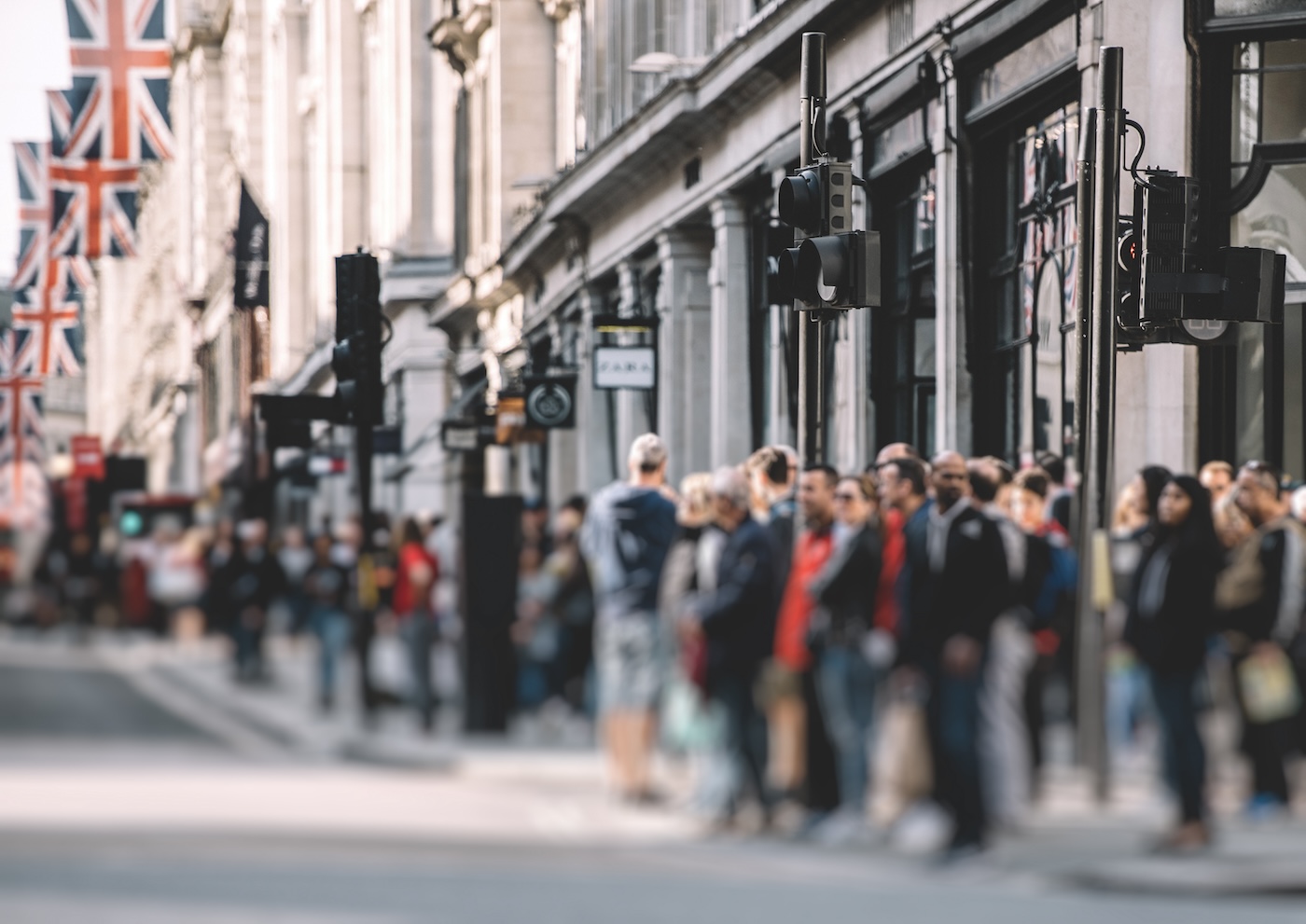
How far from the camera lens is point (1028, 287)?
1545cm

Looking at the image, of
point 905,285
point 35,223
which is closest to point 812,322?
point 35,223

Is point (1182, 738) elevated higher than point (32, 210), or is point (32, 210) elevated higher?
point (32, 210)

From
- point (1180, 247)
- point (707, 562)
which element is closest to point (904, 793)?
point (707, 562)

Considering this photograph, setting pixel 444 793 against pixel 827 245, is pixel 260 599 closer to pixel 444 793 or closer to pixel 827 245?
pixel 444 793

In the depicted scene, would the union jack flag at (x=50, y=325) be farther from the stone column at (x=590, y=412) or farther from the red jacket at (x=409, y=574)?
the stone column at (x=590, y=412)

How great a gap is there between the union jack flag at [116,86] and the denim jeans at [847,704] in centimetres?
114

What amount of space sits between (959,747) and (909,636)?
0.40 feet

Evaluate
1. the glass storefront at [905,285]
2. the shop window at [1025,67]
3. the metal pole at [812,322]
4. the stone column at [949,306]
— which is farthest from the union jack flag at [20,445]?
the glass storefront at [905,285]

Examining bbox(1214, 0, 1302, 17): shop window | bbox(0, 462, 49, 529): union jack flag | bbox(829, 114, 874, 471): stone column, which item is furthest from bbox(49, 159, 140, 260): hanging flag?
bbox(829, 114, 874, 471): stone column

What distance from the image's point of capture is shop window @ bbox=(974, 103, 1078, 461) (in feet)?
46.2

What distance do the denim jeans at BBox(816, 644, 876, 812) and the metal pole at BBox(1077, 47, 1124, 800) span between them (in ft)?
0.71

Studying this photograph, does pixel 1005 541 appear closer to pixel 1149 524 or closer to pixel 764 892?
pixel 1149 524

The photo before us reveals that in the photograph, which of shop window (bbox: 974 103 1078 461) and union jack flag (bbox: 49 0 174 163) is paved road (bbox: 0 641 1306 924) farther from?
shop window (bbox: 974 103 1078 461)

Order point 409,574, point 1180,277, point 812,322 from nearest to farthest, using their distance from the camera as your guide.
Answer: point 409,574
point 1180,277
point 812,322
